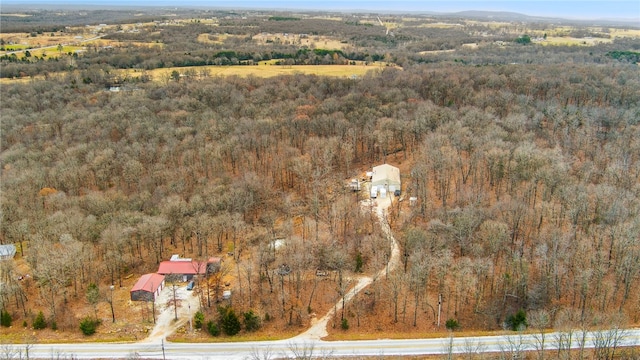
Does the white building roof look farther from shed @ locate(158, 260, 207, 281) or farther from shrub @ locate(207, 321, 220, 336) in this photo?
shrub @ locate(207, 321, 220, 336)

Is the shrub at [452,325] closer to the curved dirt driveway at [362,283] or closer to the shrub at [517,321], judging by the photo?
the shrub at [517,321]

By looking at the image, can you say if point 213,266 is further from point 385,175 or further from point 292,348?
point 385,175

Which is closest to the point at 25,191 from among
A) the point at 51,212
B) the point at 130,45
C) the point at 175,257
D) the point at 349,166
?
the point at 51,212

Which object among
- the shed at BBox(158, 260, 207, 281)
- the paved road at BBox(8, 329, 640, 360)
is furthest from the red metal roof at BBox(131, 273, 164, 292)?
the paved road at BBox(8, 329, 640, 360)

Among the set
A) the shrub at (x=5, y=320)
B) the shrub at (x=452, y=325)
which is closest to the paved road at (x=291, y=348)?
the shrub at (x=452, y=325)

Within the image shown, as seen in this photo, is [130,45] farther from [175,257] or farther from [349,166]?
[175,257]

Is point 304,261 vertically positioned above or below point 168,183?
below
